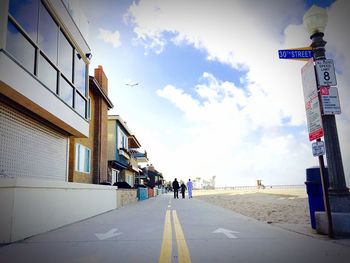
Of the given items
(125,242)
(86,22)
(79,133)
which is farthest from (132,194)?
(125,242)

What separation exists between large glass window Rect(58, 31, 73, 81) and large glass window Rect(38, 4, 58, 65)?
47 cm

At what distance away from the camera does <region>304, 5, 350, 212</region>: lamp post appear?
6320 mm

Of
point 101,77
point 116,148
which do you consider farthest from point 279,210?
point 116,148

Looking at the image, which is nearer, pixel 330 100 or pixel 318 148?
pixel 318 148

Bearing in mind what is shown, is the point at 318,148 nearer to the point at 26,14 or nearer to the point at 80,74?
the point at 26,14

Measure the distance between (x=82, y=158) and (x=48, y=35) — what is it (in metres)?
8.57

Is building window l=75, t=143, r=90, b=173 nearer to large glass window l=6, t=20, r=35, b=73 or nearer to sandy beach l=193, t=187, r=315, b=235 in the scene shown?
large glass window l=6, t=20, r=35, b=73

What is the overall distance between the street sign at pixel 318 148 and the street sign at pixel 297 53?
6.79ft

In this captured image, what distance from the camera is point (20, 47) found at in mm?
7633

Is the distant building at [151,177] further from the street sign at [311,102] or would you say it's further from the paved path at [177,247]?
the street sign at [311,102]

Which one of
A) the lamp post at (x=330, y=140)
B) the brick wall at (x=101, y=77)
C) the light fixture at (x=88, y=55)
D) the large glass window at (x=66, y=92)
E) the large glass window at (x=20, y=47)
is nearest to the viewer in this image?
the lamp post at (x=330, y=140)

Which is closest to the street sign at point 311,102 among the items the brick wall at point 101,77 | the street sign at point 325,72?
the street sign at point 325,72

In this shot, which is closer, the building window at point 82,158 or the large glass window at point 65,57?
the large glass window at point 65,57

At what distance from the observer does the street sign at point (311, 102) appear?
21.3 feet
